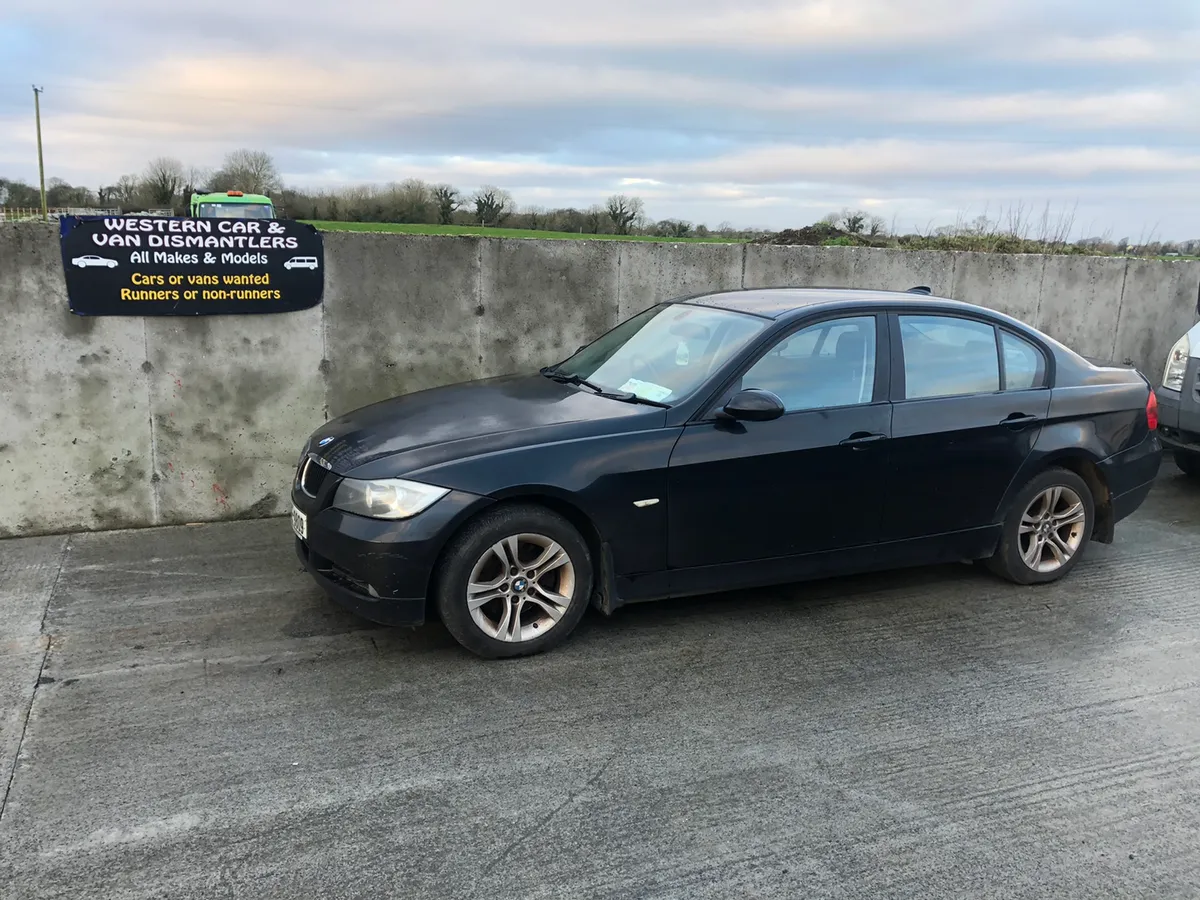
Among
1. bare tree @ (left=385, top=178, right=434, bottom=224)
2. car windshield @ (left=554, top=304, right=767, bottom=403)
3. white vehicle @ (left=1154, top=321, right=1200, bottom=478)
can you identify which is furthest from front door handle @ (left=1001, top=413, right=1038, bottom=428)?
bare tree @ (left=385, top=178, right=434, bottom=224)

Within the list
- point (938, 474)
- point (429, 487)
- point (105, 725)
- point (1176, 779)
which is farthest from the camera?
point (938, 474)

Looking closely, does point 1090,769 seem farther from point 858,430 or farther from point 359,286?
point 359,286

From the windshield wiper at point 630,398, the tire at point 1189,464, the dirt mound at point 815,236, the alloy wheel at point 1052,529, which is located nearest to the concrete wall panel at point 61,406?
the windshield wiper at point 630,398

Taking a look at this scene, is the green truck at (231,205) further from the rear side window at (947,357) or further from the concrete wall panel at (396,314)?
the rear side window at (947,357)

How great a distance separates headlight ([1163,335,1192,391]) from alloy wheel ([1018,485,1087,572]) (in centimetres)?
287

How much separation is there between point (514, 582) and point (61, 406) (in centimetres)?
361

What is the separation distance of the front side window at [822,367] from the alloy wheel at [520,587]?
126 centimetres

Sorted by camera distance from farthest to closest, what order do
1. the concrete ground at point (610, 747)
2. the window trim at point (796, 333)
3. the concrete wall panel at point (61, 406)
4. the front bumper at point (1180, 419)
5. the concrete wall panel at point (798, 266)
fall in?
the concrete wall panel at point (798, 266) < the front bumper at point (1180, 419) < the concrete wall panel at point (61, 406) < the window trim at point (796, 333) < the concrete ground at point (610, 747)

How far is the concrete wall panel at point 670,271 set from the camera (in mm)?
7082

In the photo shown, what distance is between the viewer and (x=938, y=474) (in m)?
4.73

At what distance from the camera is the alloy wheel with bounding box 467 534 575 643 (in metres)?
3.99

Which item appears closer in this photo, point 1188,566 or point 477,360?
point 1188,566

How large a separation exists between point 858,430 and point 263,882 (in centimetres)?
324

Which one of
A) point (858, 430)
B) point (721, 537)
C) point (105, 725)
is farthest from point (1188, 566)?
point (105, 725)
